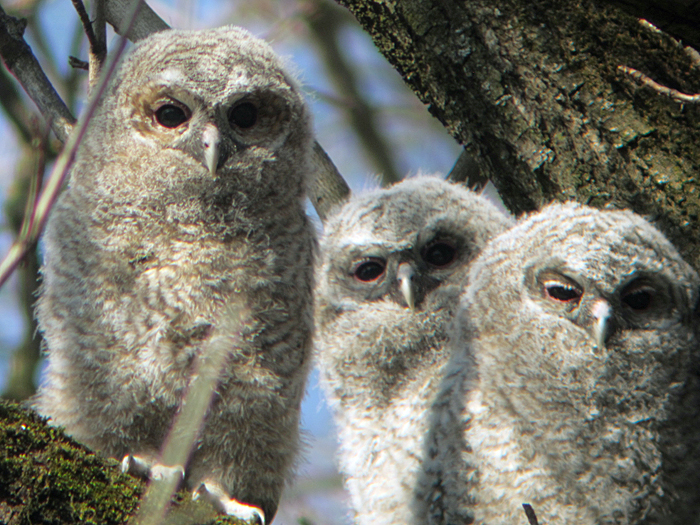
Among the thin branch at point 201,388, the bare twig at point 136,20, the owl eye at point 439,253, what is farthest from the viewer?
the bare twig at point 136,20

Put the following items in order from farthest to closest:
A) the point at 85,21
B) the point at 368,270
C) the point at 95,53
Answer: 1. the point at 368,270
2. the point at 95,53
3. the point at 85,21

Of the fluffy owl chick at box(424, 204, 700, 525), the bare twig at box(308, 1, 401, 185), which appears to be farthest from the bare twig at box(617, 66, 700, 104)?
the bare twig at box(308, 1, 401, 185)

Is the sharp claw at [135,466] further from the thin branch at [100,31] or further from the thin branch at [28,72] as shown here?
the thin branch at [100,31]

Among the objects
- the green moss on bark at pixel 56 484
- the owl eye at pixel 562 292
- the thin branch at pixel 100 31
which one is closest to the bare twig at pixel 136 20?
the thin branch at pixel 100 31

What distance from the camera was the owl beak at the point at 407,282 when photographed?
2.21m

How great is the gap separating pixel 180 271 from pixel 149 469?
0.53 m

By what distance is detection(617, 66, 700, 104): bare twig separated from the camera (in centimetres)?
178

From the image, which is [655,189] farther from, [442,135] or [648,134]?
[442,135]

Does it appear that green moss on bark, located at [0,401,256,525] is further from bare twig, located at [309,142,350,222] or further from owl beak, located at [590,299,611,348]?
bare twig, located at [309,142,350,222]

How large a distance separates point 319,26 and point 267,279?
13.1 feet

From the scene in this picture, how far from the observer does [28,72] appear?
2174mm

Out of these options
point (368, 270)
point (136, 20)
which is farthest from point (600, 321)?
point (136, 20)

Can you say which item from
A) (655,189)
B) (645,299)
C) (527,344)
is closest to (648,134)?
(655,189)

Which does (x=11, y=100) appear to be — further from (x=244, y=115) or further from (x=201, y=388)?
(x=201, y=388)
